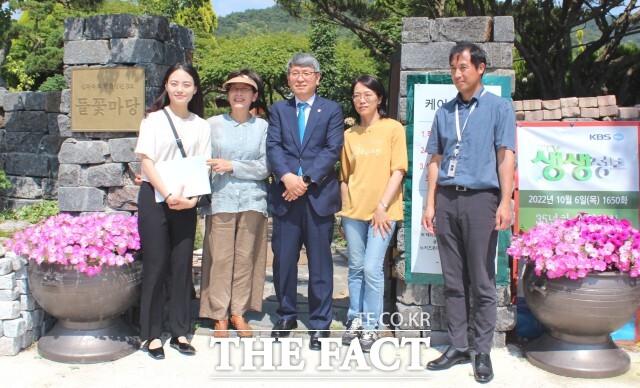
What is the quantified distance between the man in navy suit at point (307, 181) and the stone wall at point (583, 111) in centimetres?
226

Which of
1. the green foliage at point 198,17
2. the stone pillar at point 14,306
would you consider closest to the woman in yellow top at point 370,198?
the stone pillar at point 14,306

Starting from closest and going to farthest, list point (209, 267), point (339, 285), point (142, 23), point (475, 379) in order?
1. point (475, 379)
2. point (209, 267)
3. point (142, 23)
4. point (339, 285)

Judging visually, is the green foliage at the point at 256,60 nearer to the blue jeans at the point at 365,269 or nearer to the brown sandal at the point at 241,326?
the brown sandal at the point at 241,326

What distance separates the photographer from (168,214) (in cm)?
385

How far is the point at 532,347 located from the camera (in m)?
3.99

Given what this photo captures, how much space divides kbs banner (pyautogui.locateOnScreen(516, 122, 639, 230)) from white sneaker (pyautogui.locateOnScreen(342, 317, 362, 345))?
1.46m

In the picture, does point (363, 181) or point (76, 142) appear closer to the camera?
point (363, 181)

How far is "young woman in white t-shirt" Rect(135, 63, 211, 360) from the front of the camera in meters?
3.81

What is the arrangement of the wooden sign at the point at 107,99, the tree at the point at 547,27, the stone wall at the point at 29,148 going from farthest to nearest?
the tree at the point at 547,27 < the stone wall at the point at 29,148 < the wooden sign at the point at 107,99

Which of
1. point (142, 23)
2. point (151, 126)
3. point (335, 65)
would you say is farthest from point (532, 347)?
point (335, 65)

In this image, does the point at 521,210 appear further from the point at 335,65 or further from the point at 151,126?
the point at 335,65

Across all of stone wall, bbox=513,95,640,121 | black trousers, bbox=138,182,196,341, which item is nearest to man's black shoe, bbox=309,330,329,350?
black trousers, bbox=138,182,196,341

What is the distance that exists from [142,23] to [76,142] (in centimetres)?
112

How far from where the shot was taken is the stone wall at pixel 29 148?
321 inches
